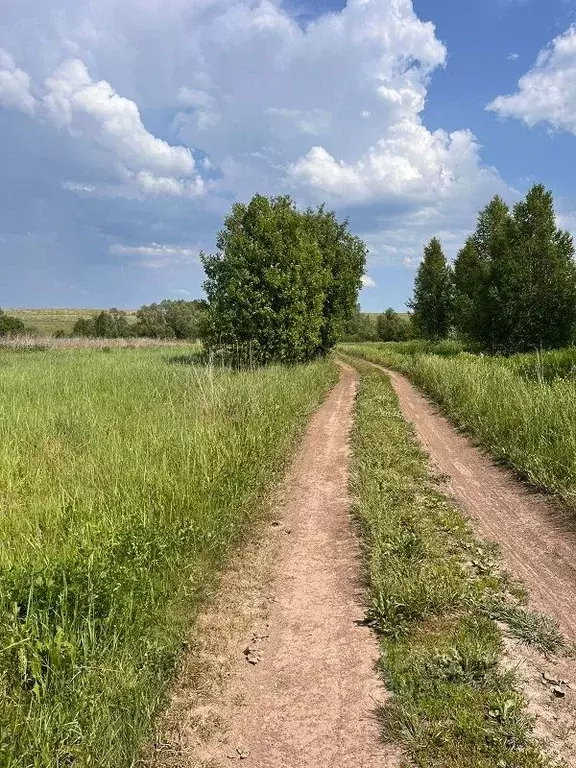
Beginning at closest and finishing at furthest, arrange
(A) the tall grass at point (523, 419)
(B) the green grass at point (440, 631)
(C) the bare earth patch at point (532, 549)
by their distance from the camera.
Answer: (B) the green grass at point (440, 631), (C) the bare earth patch at point (532, 549), (A) the tall grass at point (523, 419)

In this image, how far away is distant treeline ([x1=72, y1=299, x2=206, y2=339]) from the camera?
72062 mm

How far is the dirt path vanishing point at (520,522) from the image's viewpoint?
161 inches

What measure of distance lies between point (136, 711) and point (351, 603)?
1.90 metres

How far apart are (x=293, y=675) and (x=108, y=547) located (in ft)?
5.84

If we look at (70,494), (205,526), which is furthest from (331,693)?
(70,494)

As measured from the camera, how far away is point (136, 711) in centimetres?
273

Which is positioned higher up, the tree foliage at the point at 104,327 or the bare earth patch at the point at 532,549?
the tree foliage at the point at 104,327

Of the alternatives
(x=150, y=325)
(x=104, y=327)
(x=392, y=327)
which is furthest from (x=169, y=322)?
(x=392, y=327)

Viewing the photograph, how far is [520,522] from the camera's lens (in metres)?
5.54

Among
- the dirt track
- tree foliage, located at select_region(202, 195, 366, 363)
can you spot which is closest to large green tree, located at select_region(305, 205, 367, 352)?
tree foliage, located at select_region(202, 195, 366, 363)

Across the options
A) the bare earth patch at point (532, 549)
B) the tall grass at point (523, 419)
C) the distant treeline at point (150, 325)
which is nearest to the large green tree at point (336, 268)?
the tall grass at point (523, 419)

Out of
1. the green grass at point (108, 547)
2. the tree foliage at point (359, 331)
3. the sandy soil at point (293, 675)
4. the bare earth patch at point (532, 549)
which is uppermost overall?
the tree foliage at point (359, 331)

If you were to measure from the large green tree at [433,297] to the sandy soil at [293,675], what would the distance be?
1562 inches

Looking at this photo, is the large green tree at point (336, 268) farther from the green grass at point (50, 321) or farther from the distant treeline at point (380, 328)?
the green grass at point (50, 321)
